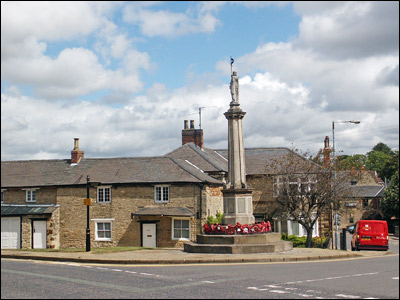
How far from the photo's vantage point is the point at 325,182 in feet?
116

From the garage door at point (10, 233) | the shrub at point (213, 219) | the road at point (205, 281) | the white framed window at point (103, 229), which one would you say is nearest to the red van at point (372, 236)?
the shrub at point (213, 219)

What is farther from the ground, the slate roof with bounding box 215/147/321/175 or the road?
the slate roof with bounding box 215/147/321/175

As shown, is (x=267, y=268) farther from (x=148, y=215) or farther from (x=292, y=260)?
(x=148, y=215)

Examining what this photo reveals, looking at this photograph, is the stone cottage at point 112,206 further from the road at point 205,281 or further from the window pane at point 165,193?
the road at point 205,281

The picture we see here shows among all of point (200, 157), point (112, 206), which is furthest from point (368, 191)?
point (112, 206)

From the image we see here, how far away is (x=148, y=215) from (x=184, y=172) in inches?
161

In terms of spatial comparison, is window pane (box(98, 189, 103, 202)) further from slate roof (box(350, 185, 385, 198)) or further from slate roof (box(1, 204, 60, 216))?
slate roof (box(350, 185, 385, 198))

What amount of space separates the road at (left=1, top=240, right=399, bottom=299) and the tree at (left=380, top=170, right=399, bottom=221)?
42.4m

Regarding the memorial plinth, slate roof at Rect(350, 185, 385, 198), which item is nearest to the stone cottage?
the memorial plinth

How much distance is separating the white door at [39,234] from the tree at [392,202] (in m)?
38.2

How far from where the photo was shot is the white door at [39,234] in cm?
3669

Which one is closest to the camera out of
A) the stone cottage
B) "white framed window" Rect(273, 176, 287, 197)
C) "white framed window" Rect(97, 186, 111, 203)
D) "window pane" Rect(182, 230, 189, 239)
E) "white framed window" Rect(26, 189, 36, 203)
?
"window pane" Rect(182, 230, 189, 239)

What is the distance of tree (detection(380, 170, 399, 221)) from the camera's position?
5716 centimetres

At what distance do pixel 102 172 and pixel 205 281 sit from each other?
85.8 feet
